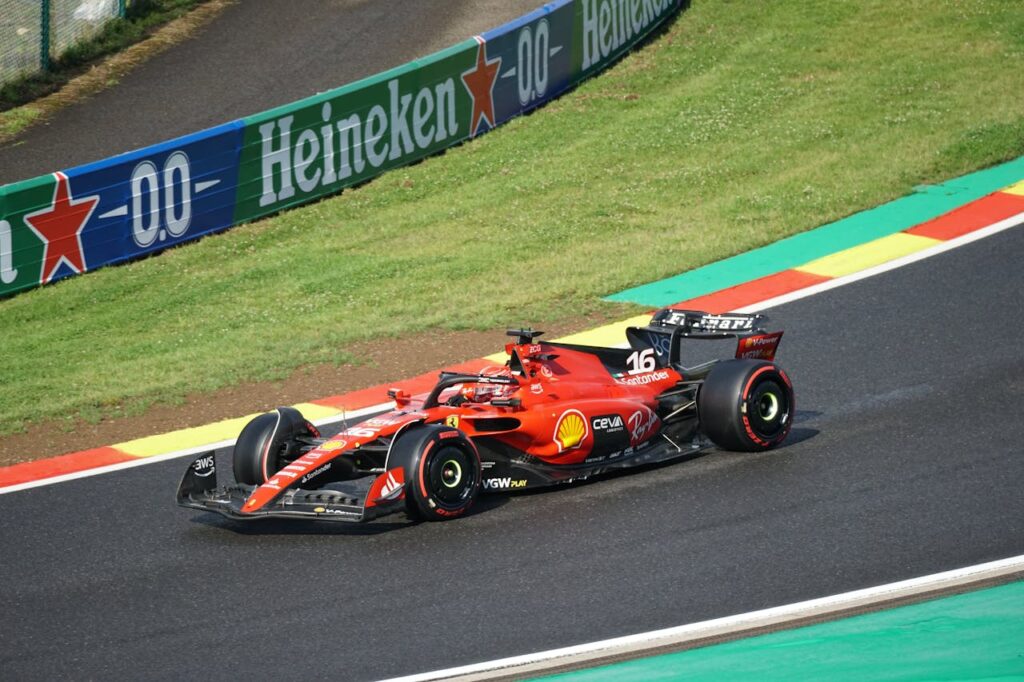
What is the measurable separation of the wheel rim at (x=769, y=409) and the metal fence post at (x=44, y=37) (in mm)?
16292

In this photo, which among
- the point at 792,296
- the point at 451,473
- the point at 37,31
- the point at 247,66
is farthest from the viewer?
the point at 247,66

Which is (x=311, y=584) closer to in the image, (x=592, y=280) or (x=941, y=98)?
(x=592, y=280)

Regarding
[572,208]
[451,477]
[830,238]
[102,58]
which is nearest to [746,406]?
[451,477]

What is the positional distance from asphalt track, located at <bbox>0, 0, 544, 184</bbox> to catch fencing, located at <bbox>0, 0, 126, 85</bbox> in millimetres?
1306

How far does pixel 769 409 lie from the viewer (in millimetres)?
9109

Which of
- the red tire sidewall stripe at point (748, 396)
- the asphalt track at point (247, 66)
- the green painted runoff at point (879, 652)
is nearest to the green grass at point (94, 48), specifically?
the asphalt track at point (247, 66)

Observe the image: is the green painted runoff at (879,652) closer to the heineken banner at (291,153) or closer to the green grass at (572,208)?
the green grass at (572,208)

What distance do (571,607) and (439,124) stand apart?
39.8 feet

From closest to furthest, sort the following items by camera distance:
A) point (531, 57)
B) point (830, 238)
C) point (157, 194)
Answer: point (830, 238) < point (157, 194) < point (531, 57)

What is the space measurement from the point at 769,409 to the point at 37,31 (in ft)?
53.8

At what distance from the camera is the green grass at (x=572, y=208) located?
13078 mm

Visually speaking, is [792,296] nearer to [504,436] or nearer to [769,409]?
[769,409]

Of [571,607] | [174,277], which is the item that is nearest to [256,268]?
[174,277]

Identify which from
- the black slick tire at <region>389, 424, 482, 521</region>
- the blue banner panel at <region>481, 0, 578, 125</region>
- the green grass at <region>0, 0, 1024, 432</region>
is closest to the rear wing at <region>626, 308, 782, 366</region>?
the black slick tire at <region>389, 424, 482, 521</region>
